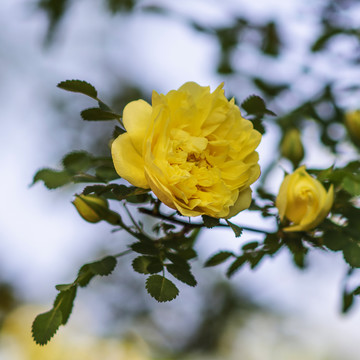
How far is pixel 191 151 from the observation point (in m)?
0.47

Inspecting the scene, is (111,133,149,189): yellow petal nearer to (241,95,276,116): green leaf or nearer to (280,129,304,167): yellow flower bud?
(241,95,276,116): green leaf

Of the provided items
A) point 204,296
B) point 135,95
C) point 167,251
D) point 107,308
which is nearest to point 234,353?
point 204,296

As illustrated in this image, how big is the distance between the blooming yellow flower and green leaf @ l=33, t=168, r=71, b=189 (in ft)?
0.89

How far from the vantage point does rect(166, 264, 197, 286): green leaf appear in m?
0.49

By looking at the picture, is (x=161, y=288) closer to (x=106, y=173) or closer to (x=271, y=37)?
(x=106, y=173)

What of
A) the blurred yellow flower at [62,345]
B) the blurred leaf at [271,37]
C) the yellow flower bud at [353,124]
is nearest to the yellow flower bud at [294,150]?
the yellow flower bud at [353,124]

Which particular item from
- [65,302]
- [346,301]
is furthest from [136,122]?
[346,301]

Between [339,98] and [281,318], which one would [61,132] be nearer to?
[339,98]

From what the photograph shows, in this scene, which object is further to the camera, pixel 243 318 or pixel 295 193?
pixel 243 318

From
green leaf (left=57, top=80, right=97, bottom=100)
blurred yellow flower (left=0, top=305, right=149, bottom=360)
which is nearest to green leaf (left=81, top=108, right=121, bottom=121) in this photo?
green leaf (left=57, top=80, right=97, bottom=100)

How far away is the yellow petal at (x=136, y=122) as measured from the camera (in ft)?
1.50

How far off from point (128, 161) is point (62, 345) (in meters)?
2.26

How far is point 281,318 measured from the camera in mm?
2664

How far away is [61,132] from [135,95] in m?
0.40
